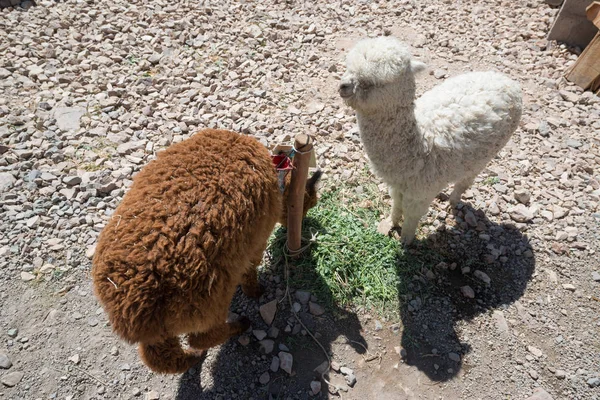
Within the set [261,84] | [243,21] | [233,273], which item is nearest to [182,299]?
[233,273]

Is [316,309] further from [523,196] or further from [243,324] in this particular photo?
[523,196]

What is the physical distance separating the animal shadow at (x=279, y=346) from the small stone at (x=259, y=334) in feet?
0.04

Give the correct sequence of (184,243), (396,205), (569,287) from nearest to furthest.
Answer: (184,243)
(569,287)
(396,205)

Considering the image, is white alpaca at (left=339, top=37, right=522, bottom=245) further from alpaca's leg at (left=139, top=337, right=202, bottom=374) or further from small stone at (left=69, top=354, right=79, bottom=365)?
small stone at (left=69, top=354, right=79, bottom=365)

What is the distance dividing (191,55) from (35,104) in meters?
2.34

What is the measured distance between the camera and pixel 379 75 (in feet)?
9.59

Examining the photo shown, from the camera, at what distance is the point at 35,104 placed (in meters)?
5.27

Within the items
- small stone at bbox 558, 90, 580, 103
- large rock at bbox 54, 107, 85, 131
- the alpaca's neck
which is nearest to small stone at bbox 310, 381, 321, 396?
the alpaca's neck

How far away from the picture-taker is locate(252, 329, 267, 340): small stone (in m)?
3.45

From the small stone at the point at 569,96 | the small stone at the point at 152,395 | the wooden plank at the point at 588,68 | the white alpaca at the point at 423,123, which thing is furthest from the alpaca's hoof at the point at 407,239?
the wooden plank at the point at 588,68

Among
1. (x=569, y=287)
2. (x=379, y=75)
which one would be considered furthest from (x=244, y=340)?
(x=569, y=287)

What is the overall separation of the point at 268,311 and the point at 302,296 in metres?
0.37

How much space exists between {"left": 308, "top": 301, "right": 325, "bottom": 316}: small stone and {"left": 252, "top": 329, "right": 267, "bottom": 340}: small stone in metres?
0.50

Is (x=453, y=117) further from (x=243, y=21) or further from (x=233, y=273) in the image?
(x=243, y=21)
